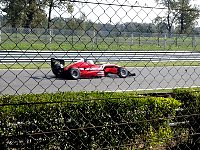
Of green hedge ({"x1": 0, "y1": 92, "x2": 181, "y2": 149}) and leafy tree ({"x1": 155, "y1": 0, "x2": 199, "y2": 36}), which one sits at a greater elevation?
leafy tree ({"x1": 155, "y1": 0, "x2": 199, "y2": 36})

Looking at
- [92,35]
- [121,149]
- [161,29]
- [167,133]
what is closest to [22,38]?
[92,35]

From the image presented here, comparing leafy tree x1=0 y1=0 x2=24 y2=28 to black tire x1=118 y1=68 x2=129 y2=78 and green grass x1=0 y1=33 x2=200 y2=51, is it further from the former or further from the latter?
black tire x1=118 y1=68 x2=129 y2=78

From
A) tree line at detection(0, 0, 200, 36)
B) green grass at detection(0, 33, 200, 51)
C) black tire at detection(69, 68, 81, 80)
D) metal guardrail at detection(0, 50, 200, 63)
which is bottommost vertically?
black tire at detection(69, 68, 81, 80)

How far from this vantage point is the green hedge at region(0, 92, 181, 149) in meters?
4.05

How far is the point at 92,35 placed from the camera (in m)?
3.49

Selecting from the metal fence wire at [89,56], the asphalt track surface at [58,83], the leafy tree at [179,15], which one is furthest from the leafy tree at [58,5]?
the asphalt track surface at [58,83]

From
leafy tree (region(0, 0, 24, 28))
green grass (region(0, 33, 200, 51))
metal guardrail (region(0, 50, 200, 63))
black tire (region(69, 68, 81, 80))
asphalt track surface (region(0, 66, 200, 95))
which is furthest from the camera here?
black tire (region(69, 68, 81, 80))

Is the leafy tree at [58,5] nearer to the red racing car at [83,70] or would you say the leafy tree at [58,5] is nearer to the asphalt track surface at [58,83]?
the asphalt track surface at [58,83]

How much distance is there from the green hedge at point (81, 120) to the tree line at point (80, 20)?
86 cm

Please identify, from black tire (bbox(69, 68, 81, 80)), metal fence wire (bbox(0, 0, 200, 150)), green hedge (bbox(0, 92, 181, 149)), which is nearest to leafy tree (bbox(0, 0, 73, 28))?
metal fence wire (bbox(0, 0, 200, 150))

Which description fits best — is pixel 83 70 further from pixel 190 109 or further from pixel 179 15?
pixel 179 15

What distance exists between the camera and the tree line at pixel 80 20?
2584 mm

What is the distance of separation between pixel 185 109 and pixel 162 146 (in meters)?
0.70

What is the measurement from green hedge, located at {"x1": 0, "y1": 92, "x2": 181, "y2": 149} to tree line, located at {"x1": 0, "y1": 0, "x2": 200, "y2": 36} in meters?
0.86
